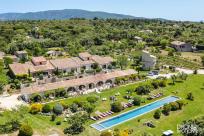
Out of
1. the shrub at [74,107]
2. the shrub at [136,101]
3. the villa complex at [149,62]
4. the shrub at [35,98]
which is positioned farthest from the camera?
the villa complex at [149,62]

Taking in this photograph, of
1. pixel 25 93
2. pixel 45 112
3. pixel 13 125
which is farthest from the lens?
pixel 25 93

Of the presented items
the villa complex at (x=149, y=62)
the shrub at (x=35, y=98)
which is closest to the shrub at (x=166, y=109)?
the shrub at (x=35, y=98)

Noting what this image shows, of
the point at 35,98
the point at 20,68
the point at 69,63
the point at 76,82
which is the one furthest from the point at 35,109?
the point at 69,63

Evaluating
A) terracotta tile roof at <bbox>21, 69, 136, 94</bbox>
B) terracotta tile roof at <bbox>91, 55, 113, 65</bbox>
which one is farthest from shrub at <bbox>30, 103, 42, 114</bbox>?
terracotta tile roof at <bbox>91, 55, 113, 65</bbox>

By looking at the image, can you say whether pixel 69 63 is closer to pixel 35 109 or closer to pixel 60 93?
pixel 60 93

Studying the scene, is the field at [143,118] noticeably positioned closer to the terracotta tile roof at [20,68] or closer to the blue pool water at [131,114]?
the blue pool water at [131,114]

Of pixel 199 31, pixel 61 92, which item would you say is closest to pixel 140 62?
pixel 61 92

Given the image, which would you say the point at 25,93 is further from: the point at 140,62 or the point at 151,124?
the point at 140,62

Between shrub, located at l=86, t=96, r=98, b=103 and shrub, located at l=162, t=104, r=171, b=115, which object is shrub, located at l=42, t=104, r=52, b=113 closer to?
shrub, located at l=86, t=96, r=98, b=103
